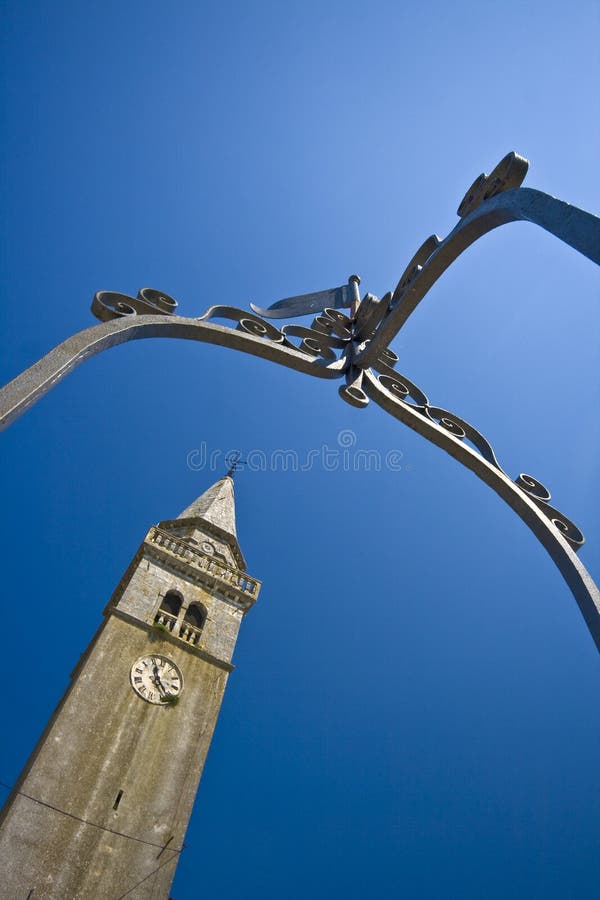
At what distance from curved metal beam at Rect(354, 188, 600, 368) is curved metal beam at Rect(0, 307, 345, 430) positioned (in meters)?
0.46

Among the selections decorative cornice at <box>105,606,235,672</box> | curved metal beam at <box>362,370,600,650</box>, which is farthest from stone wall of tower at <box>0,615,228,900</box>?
curved metal beam at <box>362,370,600,650</box>

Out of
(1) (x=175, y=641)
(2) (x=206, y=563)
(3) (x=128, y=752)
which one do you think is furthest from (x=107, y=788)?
(2) (x=206, y=563)

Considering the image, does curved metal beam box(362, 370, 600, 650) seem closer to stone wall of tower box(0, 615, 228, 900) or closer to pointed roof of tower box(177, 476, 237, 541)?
stone wall of tower box(0, 615, 228, 900)

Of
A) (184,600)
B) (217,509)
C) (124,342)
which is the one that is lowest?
(124,342)

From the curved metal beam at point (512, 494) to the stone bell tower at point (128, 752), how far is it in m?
15.4

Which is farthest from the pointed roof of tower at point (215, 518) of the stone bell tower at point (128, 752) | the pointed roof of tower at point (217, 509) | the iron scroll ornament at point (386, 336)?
the iron scroll ornament at point (386, 336)

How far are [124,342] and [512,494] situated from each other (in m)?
2.62

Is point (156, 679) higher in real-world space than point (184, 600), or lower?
lower

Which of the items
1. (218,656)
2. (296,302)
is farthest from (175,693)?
(296,302)

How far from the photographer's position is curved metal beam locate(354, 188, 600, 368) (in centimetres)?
247

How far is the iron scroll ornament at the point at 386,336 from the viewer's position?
9.53 ft

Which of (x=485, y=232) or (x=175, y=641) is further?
(x=175, y=641)

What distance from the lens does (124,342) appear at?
12.6 feet

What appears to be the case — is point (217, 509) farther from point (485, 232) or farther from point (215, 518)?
point (485, 232)
